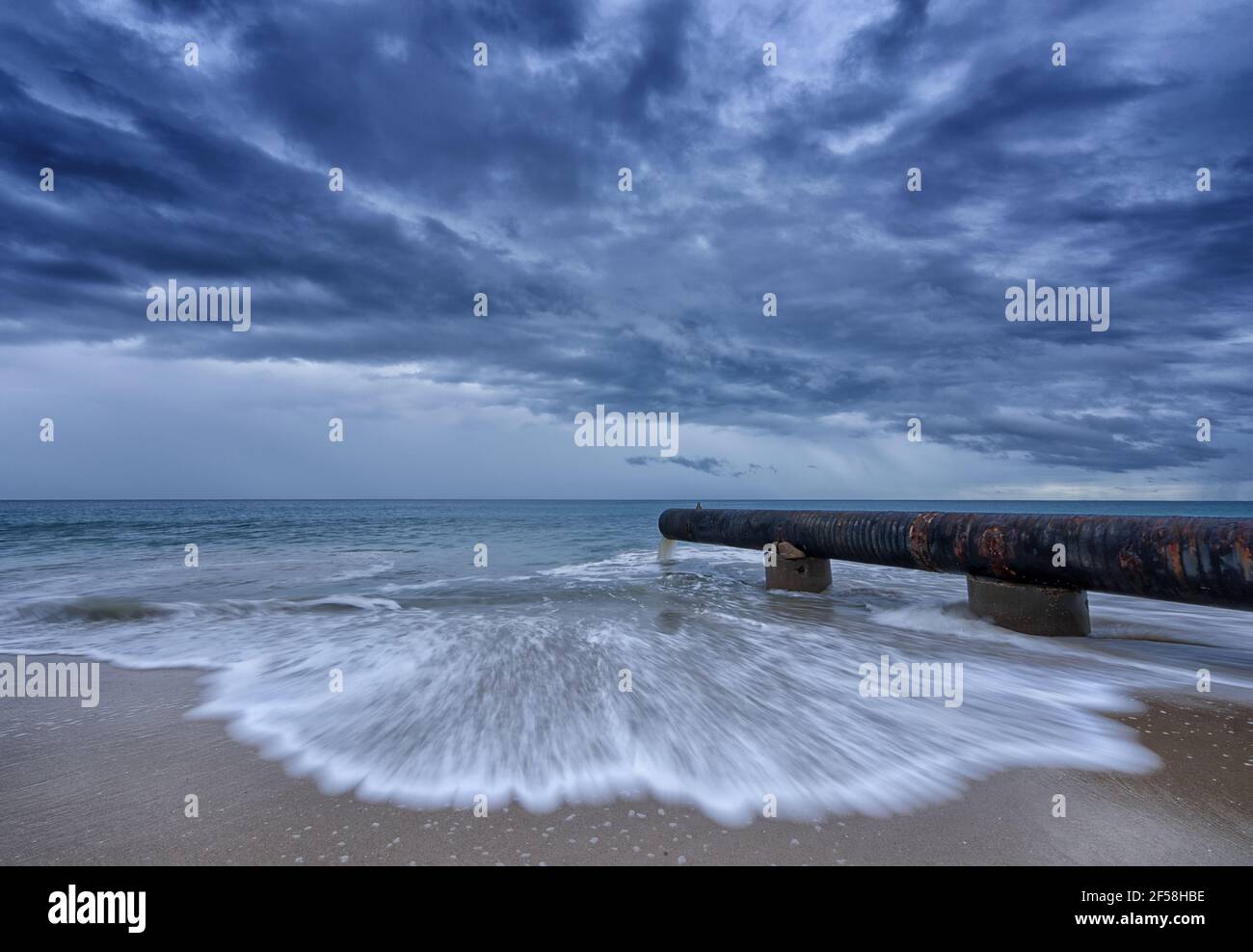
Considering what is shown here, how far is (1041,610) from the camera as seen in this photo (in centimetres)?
538

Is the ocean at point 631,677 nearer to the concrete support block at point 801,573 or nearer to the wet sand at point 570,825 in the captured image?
the wet sand at point 570,825

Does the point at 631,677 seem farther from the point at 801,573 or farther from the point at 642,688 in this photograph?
the point at 801,573

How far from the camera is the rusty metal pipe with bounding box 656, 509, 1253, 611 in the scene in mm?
3914

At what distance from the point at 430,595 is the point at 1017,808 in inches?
295

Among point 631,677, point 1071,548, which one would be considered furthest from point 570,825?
point 1071,548

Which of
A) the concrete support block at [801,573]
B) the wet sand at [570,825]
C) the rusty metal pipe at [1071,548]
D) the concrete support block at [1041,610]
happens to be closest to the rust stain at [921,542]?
the rusty metal pipe at [1071,548]

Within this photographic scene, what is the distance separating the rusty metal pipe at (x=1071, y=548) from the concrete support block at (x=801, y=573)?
1.83 ft

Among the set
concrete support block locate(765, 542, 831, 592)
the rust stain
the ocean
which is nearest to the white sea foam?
the ocean

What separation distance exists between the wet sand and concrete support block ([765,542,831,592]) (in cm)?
538

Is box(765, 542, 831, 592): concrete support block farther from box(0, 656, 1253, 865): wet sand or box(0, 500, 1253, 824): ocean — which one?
box(0, 656, 1253, 865): wet sand

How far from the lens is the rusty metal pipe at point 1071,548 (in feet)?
→ 12.8

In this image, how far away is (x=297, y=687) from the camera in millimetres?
A: 4145
